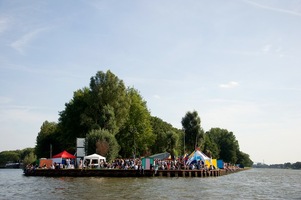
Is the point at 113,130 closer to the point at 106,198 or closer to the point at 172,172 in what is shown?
the point at 172,172

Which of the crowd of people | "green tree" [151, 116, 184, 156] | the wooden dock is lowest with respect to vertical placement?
the wooden dock

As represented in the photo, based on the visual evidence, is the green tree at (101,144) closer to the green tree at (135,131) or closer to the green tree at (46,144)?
the green tree at (135,131)

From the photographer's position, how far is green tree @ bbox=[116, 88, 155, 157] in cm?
7494

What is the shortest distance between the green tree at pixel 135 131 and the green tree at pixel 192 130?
15.0 metres

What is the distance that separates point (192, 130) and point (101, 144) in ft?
122

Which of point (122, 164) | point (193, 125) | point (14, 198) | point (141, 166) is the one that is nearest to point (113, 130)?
point (122, 164)

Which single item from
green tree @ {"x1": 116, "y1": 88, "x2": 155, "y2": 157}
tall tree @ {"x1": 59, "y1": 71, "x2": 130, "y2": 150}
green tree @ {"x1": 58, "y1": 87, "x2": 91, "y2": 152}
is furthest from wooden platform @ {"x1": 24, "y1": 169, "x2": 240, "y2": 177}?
green tree @ {"x1": 116, "y1": 88, "x2": 155, "y2": 157}

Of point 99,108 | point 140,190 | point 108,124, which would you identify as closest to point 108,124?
point 108,124

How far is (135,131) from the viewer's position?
7544 centimetres

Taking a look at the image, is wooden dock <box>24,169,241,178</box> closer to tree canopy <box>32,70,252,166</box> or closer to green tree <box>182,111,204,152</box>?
tree canopy <box>32,70,252,166</box>

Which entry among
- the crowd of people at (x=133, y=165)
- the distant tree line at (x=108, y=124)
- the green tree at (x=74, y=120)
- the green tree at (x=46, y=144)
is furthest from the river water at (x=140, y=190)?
the green tree at (x=46, y=144)

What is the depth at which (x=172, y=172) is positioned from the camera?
163 ft

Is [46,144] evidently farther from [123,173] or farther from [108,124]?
[123,173]

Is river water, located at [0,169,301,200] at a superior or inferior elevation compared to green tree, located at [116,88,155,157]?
inferior
